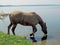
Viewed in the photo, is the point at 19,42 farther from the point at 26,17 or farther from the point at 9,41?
the point at 26,17

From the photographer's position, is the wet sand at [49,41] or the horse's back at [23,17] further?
the horse's back at [23,17]

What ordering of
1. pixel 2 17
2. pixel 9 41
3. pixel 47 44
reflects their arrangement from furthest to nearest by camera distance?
pixel 2 17 < pixel 47 44 < pixel 9 41

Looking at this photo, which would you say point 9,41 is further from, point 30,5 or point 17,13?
point 30,5

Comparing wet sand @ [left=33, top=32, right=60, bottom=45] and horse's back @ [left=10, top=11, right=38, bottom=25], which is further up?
horse's back @ [left=10, top=11, right=38, bottom=25]

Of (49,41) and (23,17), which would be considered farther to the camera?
(23,17)

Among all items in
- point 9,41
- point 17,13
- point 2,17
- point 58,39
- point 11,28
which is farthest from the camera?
point 2,17

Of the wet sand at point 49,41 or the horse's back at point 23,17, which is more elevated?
the horse's back at point 23,17

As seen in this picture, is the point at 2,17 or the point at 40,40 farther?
the point at 2,17

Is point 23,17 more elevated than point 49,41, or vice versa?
point 23,17

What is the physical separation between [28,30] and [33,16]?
1535 millimetres

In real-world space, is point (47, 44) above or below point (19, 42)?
below

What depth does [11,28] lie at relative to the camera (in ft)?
41.3

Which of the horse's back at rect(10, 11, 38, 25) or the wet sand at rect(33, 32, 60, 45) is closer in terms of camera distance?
the wet sand at rect(33, 32, 60, 45)

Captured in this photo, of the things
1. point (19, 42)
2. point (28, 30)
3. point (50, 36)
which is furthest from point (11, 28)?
point (19, 42)
